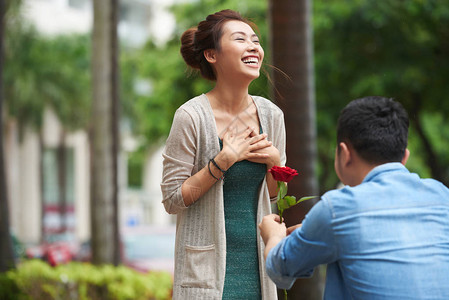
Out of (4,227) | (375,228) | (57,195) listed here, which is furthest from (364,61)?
(57,195)

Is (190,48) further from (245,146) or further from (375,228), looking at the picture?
(375,228)

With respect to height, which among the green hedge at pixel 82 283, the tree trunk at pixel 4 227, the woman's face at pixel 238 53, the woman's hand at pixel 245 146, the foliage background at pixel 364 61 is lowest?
the green hedge at pixel 82 283

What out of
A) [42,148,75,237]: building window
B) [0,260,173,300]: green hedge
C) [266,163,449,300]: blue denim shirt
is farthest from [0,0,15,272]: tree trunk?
[42,148,75,237]: building window

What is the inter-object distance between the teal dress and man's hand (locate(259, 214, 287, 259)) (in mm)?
168

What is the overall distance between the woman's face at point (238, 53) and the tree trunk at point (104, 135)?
5907mm

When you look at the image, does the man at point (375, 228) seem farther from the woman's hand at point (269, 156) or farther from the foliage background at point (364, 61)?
the foliage background at point (364, 61)

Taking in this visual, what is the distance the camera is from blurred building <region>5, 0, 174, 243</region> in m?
24.7

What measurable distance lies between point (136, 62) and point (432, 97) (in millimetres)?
9781

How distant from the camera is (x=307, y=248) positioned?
186cm

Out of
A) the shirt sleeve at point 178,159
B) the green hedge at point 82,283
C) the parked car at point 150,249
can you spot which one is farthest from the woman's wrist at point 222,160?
the parked car at point 150,249

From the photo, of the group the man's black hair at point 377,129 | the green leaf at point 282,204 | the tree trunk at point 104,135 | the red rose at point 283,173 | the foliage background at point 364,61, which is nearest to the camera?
the man's black hair at point 377,129

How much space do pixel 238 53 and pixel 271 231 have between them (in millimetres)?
650

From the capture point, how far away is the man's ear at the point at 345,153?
78.2 inches

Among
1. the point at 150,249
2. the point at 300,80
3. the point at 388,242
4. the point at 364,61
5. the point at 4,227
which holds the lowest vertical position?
the point at 150,249
